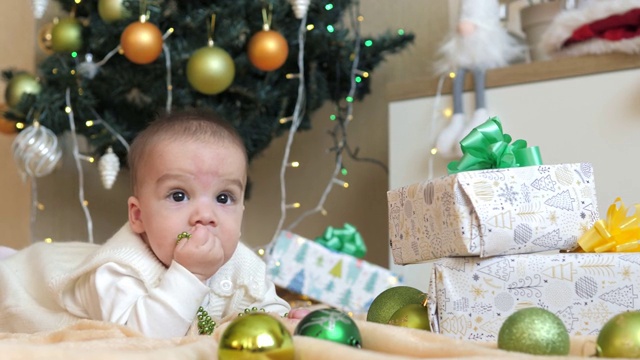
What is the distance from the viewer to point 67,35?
1.98 metres

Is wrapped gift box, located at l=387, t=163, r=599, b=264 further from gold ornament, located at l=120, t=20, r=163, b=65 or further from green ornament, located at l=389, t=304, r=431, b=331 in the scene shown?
gold ornament, located at l=120, t=20, r=163, b=65

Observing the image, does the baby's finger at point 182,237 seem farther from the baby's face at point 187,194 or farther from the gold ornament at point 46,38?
the gold ornament at point 46,38

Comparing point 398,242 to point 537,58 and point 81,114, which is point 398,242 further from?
point 81,114

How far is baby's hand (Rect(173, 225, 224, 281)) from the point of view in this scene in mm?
1051

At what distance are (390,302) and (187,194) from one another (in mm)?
331

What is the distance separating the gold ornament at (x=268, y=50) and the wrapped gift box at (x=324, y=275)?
1.34ft

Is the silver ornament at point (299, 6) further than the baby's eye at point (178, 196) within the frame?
Yes

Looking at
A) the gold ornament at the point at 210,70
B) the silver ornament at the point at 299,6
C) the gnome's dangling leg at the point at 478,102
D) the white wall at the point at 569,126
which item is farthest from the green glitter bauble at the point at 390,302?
the silver ornament at the point at 299,6

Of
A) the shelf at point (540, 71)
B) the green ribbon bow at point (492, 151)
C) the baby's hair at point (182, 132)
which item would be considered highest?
the shelf at point (540, 71)

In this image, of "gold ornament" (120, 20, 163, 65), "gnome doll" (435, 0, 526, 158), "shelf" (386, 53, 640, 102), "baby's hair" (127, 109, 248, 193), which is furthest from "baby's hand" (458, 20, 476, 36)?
"baby's hair" (127, 109, 248, 193)

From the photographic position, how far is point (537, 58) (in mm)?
1869

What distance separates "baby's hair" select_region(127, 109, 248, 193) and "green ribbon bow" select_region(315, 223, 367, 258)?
72 cm

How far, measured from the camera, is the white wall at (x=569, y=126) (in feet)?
5.21

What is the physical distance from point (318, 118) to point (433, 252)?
5.10ft
